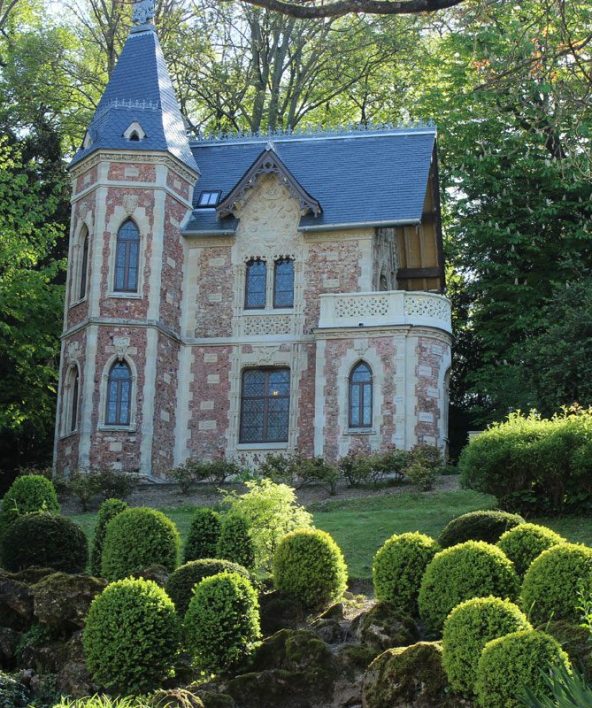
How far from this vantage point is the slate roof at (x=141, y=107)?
36.5 m

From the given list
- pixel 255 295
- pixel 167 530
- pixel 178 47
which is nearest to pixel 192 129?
pixel 178 47

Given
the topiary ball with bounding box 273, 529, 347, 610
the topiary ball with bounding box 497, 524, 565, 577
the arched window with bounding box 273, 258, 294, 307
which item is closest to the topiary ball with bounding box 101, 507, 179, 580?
the topiary ball with bounding box 273, 529, 347, 610

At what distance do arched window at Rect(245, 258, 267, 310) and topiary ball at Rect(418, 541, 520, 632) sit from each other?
2128cm

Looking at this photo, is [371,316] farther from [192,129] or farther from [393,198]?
[192,129]

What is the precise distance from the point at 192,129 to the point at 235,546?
27.8m

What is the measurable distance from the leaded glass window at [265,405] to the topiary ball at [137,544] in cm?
1670

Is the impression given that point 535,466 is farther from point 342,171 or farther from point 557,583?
A: point 342,171

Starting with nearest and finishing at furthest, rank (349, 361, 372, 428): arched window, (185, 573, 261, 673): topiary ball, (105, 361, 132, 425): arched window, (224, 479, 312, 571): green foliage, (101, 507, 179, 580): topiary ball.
A: (185, 573, 261, 673): topiary ball < (101, 507, 179, 580): topiary ball < (224, 479, 312, 571): green foliage < (349, 361, 372, 428): arched window < (105, 361, 132, 425): arched window

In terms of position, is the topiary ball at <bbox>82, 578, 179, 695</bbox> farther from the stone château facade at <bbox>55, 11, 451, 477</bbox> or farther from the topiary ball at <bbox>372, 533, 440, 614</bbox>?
the stone château facade at <bbox>55, 11, 451, 477</bbox>

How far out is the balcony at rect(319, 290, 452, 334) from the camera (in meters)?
35.0

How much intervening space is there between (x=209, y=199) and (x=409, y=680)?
2562cm

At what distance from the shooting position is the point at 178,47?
46.7m

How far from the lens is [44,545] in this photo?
19562 mm

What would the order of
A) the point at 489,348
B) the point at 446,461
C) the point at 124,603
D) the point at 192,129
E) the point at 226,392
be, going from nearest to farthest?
1. the point at 124,603
2. the point at 446,461
3. the point at 226,392
4. the point at 489,348
5. the point at 192,129
